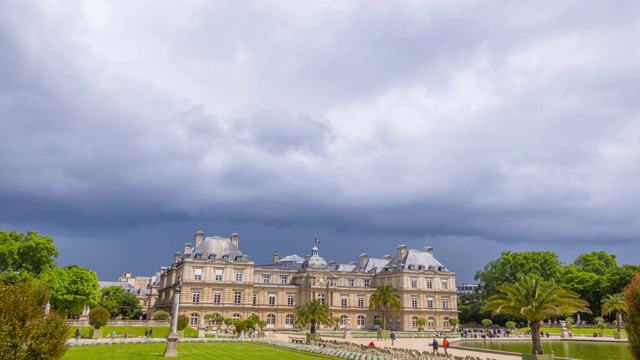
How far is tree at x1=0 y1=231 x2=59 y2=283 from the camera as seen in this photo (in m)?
58.3

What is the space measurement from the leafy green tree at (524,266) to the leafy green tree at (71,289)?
67984 mm

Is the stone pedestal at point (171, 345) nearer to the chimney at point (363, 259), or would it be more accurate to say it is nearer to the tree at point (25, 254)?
the tree at point (25, 254)

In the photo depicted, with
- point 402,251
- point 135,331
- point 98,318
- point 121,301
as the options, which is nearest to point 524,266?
point 402,251

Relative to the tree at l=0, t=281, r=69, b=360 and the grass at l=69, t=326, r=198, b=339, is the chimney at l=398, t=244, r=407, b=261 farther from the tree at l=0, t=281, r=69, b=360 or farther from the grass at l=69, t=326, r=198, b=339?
the tree at l=0, t=281, r=69, b=360

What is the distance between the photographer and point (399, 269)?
95.0m

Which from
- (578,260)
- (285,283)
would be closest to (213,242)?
(285,283)

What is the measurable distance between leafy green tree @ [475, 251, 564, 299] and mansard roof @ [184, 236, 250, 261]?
159 feet

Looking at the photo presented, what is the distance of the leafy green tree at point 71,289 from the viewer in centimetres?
5800

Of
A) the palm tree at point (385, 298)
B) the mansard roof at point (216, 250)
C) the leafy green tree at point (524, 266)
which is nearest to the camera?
the mansard roof at point (216, 250)

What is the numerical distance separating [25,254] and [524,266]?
80.9m

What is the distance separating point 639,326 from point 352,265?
9827 cm

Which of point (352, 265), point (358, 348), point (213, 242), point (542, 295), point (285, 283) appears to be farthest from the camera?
point (352, 265)

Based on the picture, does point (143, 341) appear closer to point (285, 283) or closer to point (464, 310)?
point (285, 283)

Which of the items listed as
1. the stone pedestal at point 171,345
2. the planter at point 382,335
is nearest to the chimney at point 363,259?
the planter at point 382,335
